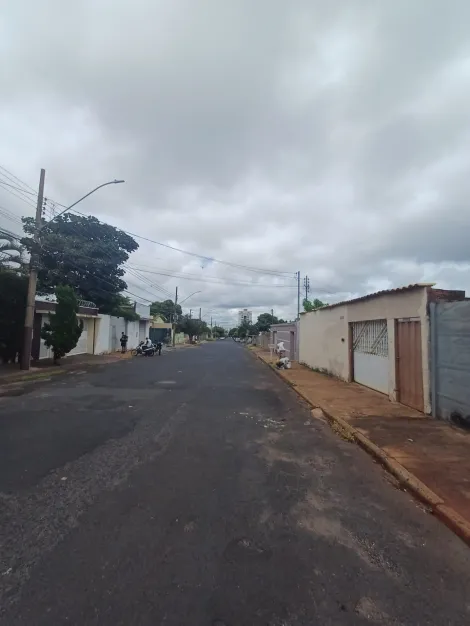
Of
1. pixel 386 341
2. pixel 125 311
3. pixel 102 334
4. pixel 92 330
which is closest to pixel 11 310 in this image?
pixel 92 330

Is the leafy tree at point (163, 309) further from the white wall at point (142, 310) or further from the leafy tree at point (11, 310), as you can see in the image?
the leafy tree at point (11, 310)

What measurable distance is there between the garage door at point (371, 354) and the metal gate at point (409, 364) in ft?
3.13

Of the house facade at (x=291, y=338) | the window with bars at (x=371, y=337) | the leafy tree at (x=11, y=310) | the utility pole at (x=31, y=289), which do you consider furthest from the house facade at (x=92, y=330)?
the house facade at (x=291, y=338)

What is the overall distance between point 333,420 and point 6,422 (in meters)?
6.61

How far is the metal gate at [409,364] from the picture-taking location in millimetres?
8672

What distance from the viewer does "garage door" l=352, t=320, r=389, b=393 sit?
11.0 metres

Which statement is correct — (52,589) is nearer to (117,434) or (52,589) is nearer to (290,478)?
(290,478)

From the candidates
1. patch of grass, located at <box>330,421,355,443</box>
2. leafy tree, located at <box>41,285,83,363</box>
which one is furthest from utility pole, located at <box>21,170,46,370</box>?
patch of grass, located at <box>330,421,355,443</box>

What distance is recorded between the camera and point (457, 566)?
305cm

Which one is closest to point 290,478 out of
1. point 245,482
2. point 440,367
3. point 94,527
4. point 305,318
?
point 245,482

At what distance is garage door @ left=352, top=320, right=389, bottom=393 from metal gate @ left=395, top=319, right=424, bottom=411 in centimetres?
95

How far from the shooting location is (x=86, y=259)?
32.5m

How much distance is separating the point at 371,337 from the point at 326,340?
5.52 metres

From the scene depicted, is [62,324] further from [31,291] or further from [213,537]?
[213,537]
